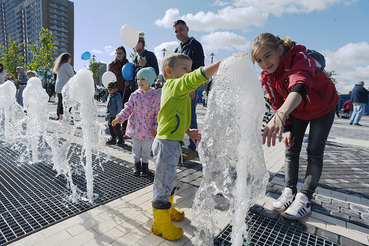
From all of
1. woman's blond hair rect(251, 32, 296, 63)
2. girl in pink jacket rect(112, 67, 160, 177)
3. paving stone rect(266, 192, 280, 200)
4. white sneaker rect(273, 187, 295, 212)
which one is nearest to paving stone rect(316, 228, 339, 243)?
white sneaker rect(273, 187, 295, 212)

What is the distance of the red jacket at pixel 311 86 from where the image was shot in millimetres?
1961

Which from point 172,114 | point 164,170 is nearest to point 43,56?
point 172,114

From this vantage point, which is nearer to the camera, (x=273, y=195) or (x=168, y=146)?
(x=168, y=146)

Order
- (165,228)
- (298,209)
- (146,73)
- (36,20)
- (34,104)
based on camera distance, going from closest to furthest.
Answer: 1. (165,228)
2. (298,209)
3. (146,73)
4. (34,104)
5. (36,20)

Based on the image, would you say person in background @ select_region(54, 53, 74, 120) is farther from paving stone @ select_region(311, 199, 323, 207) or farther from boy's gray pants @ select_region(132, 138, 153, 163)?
paving stone @ select_region(311, 199, 323, 207)

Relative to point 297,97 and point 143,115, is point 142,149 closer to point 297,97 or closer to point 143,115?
point 143,115

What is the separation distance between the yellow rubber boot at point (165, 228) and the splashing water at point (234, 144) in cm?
27

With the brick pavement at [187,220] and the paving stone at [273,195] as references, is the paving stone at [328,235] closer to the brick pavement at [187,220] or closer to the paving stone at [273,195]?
the brick pavement at [187,220]

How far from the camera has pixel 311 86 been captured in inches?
79.7

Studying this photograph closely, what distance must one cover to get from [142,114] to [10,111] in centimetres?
465

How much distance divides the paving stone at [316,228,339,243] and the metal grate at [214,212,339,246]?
0.06 metres

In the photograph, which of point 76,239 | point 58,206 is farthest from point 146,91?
point 76,239

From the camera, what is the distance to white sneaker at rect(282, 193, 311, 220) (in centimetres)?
229

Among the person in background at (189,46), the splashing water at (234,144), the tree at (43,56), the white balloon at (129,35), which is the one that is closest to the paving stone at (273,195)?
the splashing water at (234,144)
